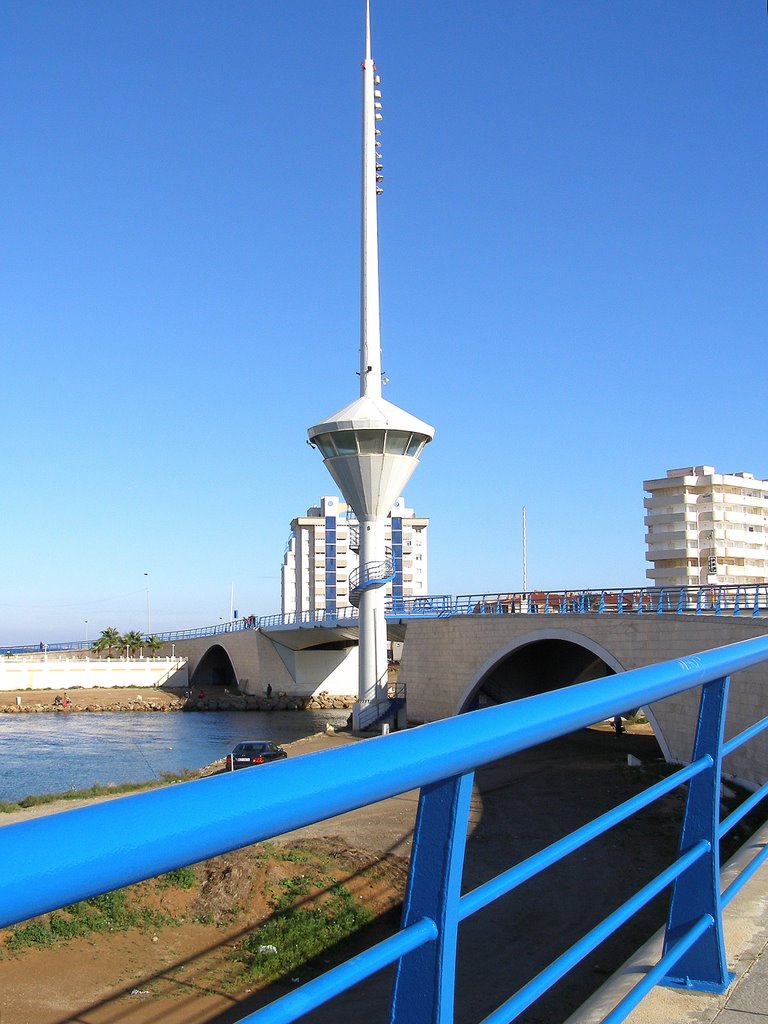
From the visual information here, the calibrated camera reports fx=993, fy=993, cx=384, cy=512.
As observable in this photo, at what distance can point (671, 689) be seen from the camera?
2785mm

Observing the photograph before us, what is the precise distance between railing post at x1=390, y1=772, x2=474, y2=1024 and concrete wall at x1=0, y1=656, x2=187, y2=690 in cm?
8625

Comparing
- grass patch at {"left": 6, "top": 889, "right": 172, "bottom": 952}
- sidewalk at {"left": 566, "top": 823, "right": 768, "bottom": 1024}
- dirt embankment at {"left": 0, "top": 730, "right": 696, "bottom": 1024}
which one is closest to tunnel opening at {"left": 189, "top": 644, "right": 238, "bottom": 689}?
dirt embankment at {"left": 0, "top": 730, "right": 696, "bottom": 1024}

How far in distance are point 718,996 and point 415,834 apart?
2185 mm

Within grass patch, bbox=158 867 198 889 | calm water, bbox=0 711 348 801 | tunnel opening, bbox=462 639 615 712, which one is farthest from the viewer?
tunnel opening, bbox=462 639 615 712

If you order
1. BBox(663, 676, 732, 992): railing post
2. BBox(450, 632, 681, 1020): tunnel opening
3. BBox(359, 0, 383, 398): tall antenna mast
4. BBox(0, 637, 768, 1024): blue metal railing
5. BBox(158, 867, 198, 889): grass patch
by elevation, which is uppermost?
BBox(359, 0, 383, 398): tall antenna mast

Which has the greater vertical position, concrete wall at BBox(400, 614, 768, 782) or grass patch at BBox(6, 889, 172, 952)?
concrete wall at BBox(400, 614, 768, 782)

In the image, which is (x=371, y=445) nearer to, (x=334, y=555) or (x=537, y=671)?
(x=537, y=671)

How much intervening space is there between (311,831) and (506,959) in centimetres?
648

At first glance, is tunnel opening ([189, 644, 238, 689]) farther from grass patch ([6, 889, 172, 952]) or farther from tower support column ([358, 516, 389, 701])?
grass patch ([6, 889, 172, 952])

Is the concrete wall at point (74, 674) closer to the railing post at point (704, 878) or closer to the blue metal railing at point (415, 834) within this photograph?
the railing post at point (704, 878)

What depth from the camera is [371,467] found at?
44.8 meters

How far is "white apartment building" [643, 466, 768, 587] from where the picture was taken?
85.7 meters

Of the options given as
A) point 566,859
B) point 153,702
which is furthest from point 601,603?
point 153,702

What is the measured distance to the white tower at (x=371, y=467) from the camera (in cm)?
4469
